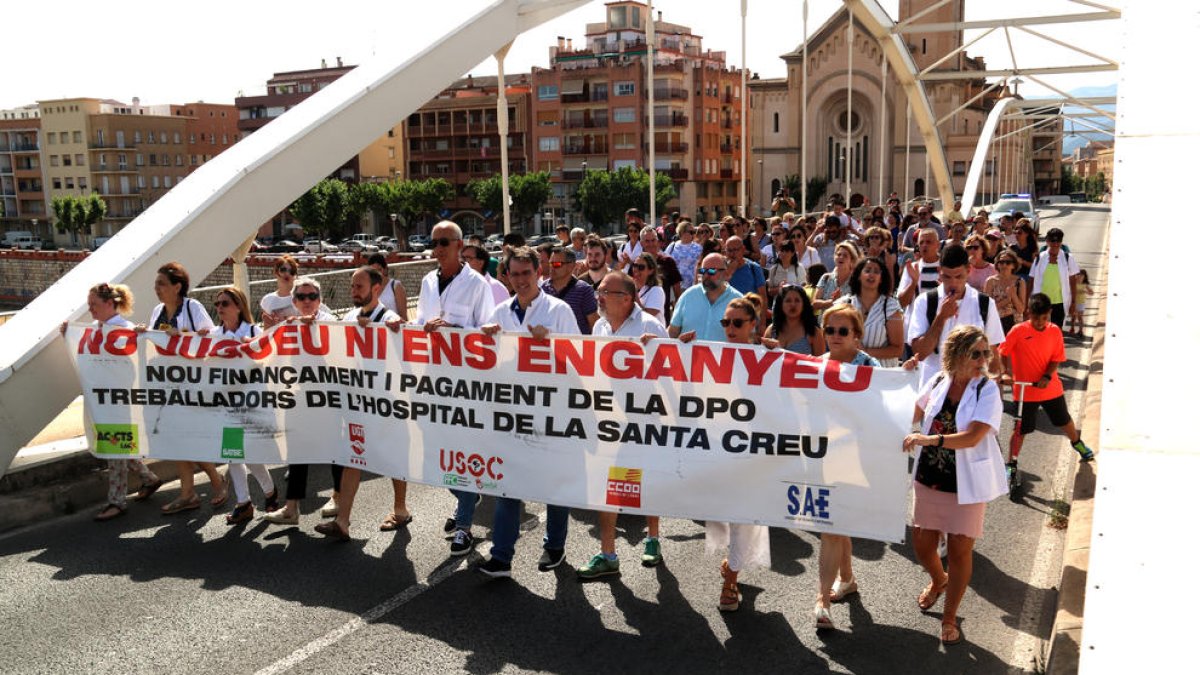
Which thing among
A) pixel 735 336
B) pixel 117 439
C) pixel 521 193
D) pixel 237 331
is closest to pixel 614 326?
pixel 735 336

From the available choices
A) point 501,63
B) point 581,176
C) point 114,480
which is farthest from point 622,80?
point 114,480

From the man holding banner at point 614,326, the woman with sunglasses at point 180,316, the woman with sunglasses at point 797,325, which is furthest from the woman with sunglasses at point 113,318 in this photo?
the woman with sunglasses at point 797,325

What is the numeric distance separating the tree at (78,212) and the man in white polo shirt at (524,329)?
109 metres

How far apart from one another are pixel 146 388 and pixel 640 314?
3.86m

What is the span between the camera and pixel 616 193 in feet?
281

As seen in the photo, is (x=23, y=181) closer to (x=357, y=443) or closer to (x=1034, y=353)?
(x=357, y=443)

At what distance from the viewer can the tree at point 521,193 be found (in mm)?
87125

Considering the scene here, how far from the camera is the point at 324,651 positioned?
5.61m

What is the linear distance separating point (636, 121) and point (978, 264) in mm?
83302

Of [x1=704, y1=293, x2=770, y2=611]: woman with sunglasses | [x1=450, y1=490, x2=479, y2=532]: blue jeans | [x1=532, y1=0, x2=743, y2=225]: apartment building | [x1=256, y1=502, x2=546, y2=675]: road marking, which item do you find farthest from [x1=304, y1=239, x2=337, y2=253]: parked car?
[x1=704, y1=293, x2=770, y2=611]: woman with sunglasses

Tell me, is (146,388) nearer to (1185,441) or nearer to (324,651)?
(324,651)

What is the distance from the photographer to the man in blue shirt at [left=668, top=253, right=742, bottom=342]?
739cm

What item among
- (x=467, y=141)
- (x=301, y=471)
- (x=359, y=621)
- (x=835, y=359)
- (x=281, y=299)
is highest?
(x=467, y=141)

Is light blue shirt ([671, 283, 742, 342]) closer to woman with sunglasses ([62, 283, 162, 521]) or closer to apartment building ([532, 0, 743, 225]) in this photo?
woman with sunglasses ([62, 283, 162, 521])
